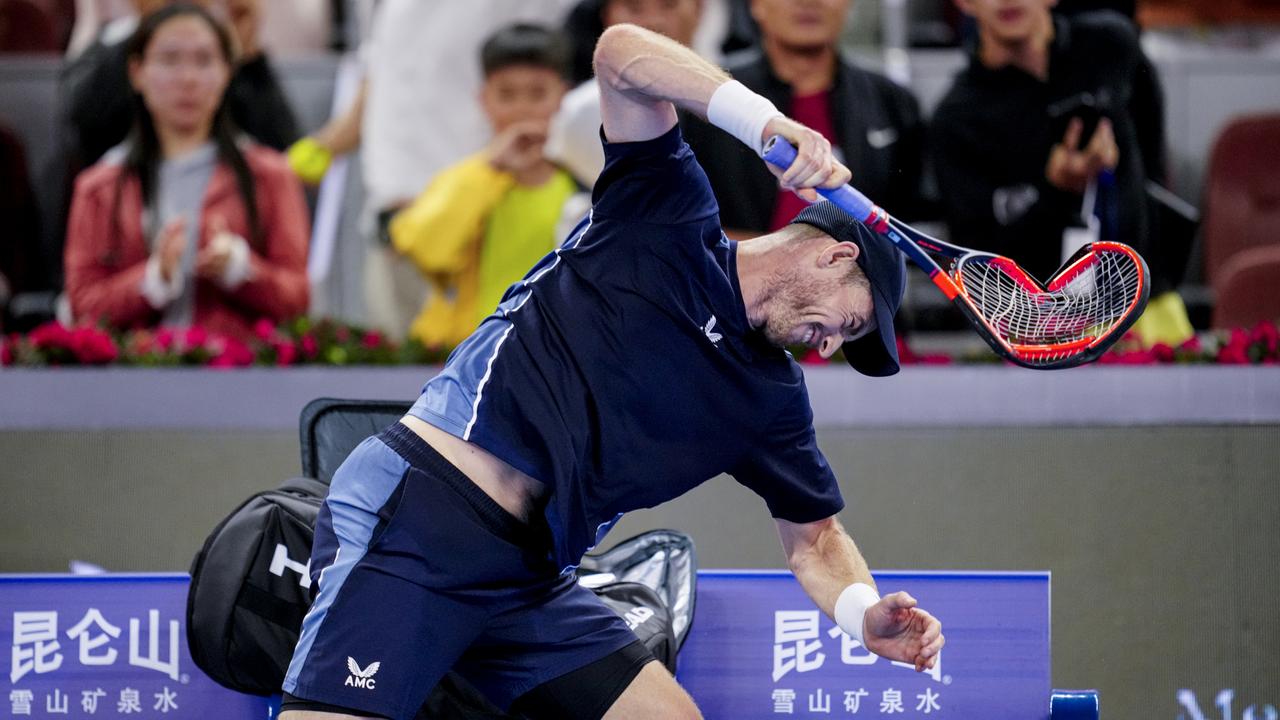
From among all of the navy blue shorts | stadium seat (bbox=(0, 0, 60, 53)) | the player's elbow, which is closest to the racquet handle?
the player's elbow

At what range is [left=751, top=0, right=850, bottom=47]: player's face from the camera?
17.2 feet

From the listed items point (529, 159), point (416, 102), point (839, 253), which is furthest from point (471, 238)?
point (839, 253)

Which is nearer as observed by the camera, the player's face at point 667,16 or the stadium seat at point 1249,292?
the player's face at point 667,16

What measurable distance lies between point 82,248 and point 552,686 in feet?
10.3

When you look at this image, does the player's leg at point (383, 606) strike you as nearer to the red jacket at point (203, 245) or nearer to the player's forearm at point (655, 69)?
the player's forearm at point (655, 69)

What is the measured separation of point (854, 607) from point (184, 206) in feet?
10.6

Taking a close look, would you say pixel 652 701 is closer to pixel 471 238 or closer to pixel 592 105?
pixel 471 238

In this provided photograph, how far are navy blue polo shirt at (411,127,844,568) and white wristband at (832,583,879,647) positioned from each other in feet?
1.53

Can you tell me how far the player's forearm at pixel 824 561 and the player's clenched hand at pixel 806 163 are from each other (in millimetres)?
946

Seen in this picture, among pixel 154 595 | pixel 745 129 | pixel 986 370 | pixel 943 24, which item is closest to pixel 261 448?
pixel 154 595

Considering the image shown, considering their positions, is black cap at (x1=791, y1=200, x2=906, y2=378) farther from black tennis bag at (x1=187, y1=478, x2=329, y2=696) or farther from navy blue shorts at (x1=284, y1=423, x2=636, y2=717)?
black tennis bag at (x1=187, y1=478, x2=329, y2=696)

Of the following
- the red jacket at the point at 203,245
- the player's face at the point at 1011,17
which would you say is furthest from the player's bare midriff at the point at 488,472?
the player's face at the point at 1011,17

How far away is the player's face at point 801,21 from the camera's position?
525 centimetres

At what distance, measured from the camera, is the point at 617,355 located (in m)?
2.95
